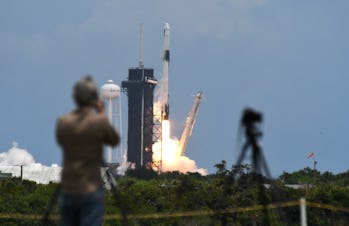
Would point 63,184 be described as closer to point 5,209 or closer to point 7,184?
point 5,209

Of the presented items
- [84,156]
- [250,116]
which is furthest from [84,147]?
[250,116]

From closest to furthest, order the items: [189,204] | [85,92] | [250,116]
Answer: [85,92] → [250,116] → [189,204]

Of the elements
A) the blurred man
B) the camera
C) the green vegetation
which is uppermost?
the green vegetation

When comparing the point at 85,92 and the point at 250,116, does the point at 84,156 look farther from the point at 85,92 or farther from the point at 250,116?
the point at 250,116

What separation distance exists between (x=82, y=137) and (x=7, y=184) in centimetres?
10286

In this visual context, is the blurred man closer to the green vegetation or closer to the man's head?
the man's head

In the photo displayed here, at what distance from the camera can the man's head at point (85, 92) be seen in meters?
11.9

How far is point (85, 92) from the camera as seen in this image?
39.3 ft

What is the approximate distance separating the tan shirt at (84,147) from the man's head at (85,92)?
7.7 inches

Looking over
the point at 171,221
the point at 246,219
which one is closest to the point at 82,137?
the point at 171,221

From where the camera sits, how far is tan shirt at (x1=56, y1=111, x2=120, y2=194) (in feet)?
39.2

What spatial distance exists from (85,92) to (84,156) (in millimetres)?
912

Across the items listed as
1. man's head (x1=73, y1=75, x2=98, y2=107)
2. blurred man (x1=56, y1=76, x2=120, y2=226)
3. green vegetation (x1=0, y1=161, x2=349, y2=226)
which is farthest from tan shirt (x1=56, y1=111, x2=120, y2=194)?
green vegetation (x1=0, y1=161, x2=349, y2=226)

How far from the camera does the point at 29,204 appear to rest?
97125 mm
